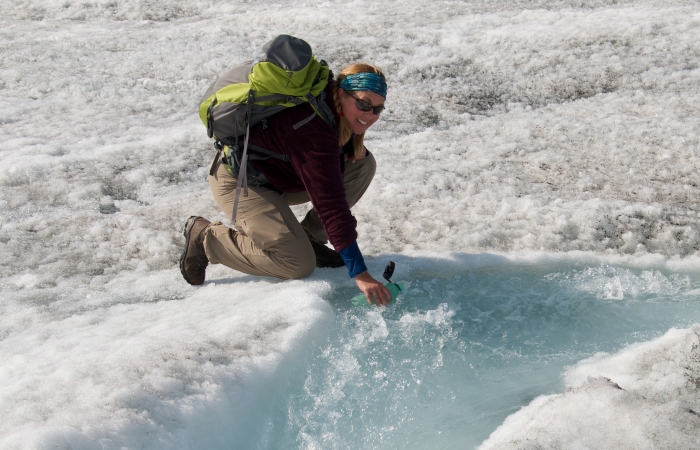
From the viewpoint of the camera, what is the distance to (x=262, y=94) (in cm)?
345

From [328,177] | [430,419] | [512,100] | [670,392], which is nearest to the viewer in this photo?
[670,392]

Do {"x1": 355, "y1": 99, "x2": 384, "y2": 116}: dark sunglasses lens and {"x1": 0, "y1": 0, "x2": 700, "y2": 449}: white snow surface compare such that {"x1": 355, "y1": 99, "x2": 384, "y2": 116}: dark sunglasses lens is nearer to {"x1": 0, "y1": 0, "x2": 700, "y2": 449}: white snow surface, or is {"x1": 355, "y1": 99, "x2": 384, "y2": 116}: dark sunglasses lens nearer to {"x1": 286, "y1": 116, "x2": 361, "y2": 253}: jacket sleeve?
{"x1": 286, "y1": 116, "x2": 361, "y2": 253}: jacket sleeve

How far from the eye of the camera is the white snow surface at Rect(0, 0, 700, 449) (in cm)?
265

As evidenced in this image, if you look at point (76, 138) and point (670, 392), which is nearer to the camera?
point (670, 392)

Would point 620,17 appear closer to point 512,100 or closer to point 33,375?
point 512,100

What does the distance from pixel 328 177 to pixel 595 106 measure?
4.28 meters

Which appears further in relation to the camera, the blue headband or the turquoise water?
the blue headband

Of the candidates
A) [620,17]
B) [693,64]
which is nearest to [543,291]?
[693,64]

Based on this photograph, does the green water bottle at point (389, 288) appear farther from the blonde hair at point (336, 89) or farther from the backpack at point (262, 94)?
the backpack at point (262, 94)

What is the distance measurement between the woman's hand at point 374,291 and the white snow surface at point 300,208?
31 cm

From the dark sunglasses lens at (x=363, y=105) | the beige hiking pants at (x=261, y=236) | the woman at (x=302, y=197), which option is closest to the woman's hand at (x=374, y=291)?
the woman at (x=302, y=197)

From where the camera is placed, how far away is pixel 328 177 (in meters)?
3.30

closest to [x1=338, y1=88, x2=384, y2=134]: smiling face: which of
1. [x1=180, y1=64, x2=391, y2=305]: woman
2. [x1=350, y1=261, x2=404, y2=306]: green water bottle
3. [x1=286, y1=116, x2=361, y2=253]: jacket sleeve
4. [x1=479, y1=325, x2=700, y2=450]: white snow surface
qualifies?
[x1=180, y1=64, x2=391, y2=305]: woman

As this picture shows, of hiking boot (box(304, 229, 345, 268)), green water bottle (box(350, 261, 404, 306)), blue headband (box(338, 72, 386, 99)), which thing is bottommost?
hiking boot (box(304, 229, 345, 268))
